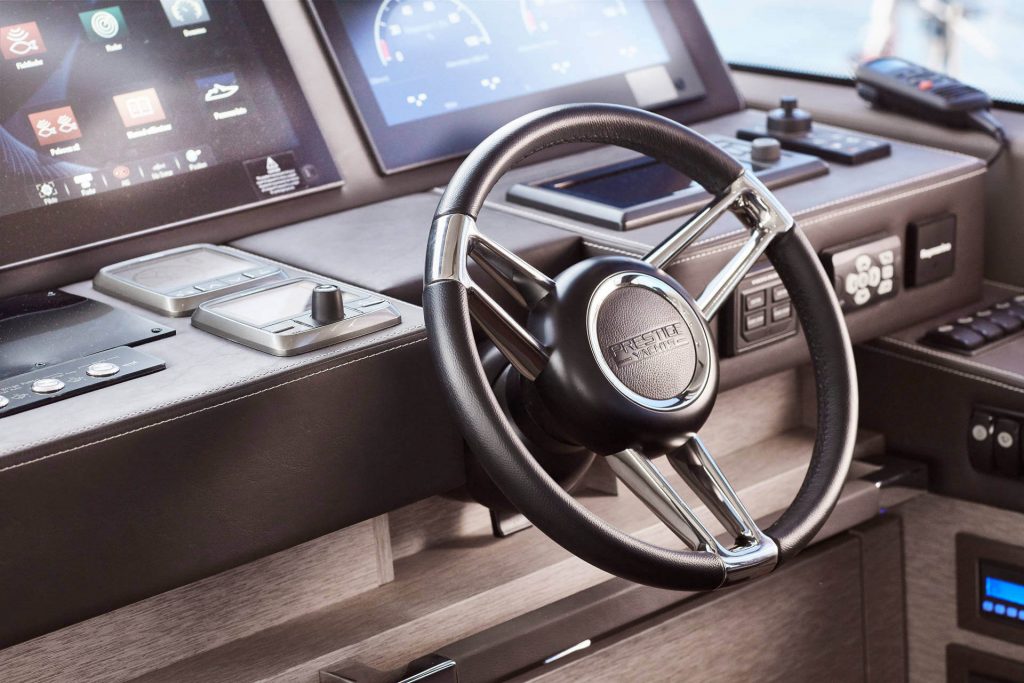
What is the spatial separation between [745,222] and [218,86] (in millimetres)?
683

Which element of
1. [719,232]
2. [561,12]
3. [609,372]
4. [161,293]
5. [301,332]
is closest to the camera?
[609,372]

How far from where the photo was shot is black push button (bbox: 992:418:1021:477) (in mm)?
1513

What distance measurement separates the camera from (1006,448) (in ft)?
4.99

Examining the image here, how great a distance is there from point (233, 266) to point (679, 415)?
559 millimetres

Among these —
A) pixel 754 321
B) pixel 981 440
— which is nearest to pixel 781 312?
pixel 754 321

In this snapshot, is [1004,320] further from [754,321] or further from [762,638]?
[762,638]

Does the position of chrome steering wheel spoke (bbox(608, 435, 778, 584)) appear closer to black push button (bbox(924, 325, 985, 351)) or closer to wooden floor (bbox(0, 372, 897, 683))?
wooden floor (bbox(0, 372, 897, 683))

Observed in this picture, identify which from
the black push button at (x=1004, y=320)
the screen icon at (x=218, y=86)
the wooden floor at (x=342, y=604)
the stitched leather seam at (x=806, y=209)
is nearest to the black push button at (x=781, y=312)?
the stitched leather seam at (x=806, y=209)

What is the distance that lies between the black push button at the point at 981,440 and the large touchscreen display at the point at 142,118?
2.79ft

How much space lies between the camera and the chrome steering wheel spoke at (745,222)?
3.87 ft

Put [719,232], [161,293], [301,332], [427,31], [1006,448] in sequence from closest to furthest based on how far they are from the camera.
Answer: [301,332] < [161,293] < [719,232] < [1006,448] < [427,31]

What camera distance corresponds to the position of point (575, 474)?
123cm

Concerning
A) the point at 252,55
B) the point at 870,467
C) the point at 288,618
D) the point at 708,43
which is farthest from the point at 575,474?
the point at 708,43

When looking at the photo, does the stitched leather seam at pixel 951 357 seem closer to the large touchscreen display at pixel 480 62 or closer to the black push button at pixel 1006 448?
the black push button at pixel 1006 448
